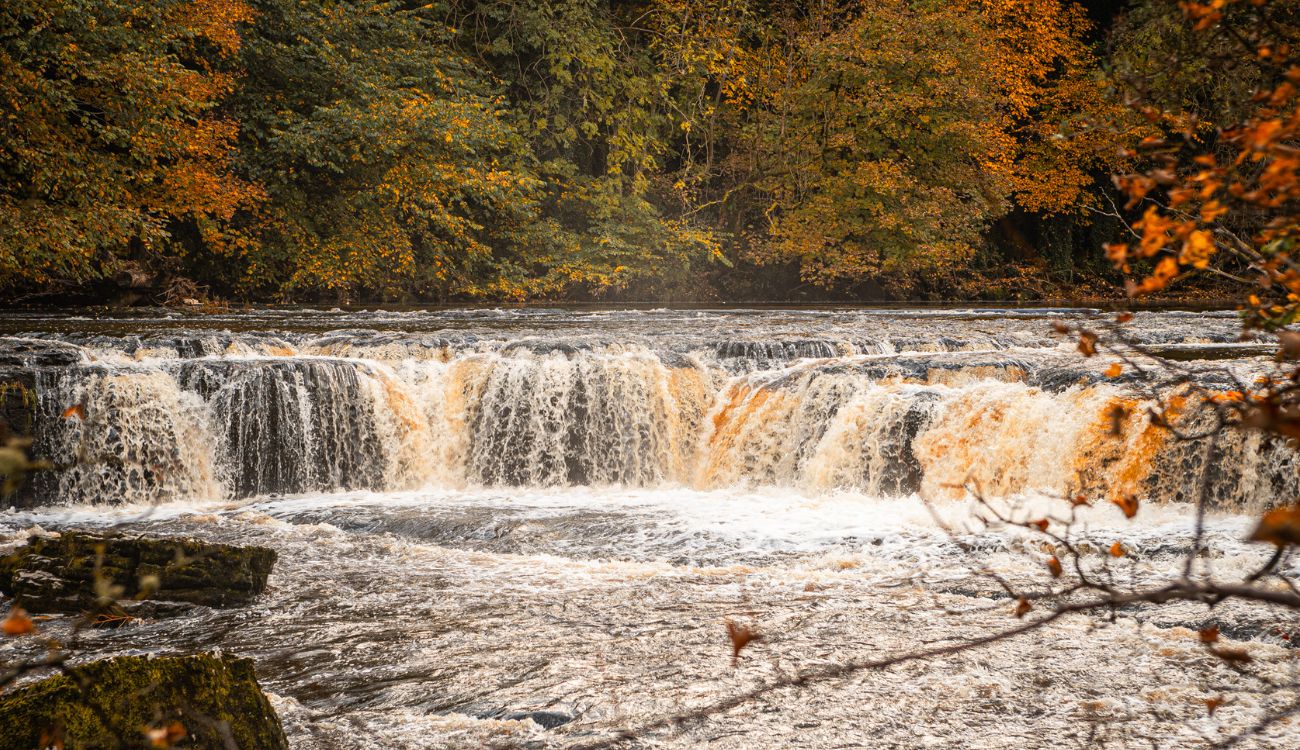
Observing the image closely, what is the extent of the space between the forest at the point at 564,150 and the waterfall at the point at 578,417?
3.57 metres

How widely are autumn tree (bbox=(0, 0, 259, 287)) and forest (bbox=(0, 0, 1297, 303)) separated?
5 cm

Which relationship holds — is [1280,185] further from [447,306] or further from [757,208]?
[757,208]

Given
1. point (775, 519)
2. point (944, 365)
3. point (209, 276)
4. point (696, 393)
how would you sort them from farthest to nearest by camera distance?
point (209, 276)
point (696, 393)
point (944, 365)
point (775, 519)

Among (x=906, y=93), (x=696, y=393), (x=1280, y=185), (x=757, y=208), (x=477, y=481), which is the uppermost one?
(x=906, y=93)

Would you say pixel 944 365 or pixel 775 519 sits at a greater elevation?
pixel 944 365

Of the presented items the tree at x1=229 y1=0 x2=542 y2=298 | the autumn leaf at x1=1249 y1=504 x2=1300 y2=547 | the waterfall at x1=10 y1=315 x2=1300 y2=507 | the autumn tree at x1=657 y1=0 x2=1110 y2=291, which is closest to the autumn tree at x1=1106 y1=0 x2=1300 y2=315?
the autumn leaf at x1=1249 y1=504 x2=1300 y2=547

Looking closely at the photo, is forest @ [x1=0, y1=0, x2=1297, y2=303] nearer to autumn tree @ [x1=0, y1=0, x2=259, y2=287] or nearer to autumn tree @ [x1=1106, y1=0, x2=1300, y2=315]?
autumn tree @ [x1=0, y1=0, x2=259, y2=287]

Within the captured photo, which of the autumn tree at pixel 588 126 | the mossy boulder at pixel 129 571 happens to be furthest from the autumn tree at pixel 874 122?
the mossy boulder at pixel 129 571

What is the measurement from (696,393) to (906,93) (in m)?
12.3

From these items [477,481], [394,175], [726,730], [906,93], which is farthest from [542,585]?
[906,93]

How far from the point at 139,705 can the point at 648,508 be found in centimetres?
568

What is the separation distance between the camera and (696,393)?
10789 mm

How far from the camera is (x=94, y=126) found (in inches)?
506

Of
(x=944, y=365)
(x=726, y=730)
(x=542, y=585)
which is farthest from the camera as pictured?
(x=944, y=365)
